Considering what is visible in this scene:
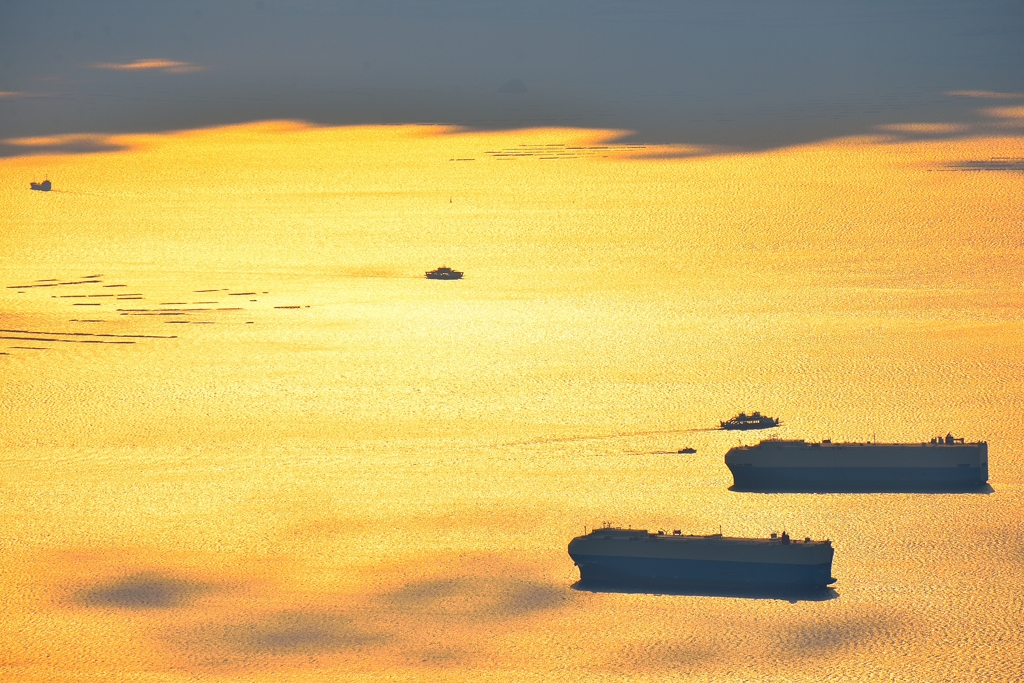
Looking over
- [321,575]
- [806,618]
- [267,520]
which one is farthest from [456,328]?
[806,618]

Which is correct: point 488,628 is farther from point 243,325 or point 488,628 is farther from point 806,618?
point 243,325

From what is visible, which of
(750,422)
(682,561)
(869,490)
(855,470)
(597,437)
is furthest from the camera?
(750,422)

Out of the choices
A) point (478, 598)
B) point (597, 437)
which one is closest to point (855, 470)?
point (597, 437)

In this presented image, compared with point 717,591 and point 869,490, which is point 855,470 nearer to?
point 869,490

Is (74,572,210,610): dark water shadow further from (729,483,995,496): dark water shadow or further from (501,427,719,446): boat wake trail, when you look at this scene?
(729,483,995,496): dark water shadow

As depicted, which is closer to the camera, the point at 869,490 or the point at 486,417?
the point at 869,490
